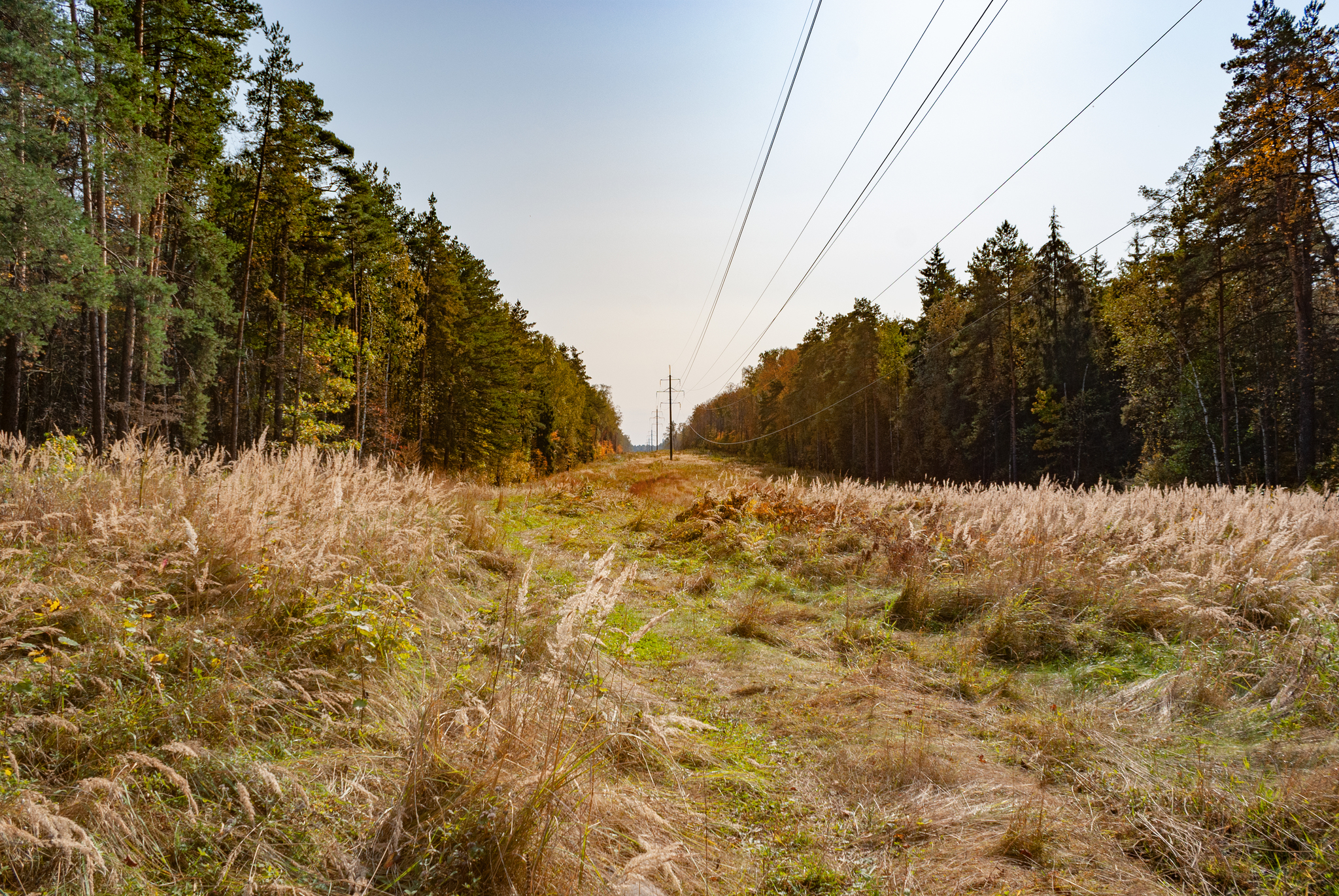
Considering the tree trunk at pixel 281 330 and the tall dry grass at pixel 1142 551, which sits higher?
the tree trunk at pixel 281 330

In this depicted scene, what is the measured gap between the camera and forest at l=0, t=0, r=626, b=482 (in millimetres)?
11188

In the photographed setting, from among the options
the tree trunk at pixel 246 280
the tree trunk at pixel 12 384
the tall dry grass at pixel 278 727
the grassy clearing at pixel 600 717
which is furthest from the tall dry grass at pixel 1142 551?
the tree trunk at pixel 246 280

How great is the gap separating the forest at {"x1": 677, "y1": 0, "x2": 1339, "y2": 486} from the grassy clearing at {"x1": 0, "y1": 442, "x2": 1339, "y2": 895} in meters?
11.1

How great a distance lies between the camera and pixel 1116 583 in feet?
18.1

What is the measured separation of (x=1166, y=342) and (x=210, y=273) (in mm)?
36145

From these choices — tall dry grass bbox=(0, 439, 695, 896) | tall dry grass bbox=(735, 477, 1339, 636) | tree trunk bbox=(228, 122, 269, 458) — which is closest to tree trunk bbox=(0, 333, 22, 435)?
tree trunk bbox=(228, 122, 269, 458)

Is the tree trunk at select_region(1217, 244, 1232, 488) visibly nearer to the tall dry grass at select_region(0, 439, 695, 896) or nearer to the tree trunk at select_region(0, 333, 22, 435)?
the tall dry grass at select_region(0, 439, 695, 896)

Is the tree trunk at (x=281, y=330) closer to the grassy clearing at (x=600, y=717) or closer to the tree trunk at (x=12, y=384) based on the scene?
the tree trunk at (x=12, y=384)

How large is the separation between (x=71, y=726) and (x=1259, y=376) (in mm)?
29166

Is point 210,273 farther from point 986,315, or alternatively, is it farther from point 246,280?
point 986,315

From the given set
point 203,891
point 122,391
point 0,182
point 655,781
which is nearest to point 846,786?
point 655,781

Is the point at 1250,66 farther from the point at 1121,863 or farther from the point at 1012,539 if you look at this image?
the point at 1121,863

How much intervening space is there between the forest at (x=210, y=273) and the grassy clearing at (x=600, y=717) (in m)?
4.35

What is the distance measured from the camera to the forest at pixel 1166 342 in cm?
1580
